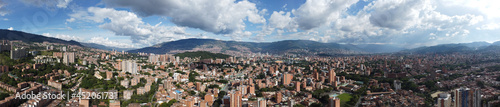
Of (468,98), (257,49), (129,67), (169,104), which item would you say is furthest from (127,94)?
(257,49)

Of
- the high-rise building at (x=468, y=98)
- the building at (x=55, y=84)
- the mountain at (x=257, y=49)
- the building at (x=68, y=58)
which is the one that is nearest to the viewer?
the high-rise building at (x=468, y=98)

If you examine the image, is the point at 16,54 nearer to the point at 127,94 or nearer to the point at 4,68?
the point at 4,68

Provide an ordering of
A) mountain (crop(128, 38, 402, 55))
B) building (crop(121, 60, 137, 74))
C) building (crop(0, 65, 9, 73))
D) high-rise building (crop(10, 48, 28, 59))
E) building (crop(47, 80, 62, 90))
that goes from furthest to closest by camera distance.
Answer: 1. mountain (crop(128, 38, 402, 55))
2. building (crop(121, 60, 137, 74))
3. high-rise building (crop(10, 48, 28, 59))
4. building (crop(0, 65, 9, 73))
5. building (crop(47, 80, 62, 90))

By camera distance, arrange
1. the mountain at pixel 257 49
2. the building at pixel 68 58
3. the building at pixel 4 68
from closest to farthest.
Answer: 1. the building at pixel 4 68
2. the building at pixel 68 58
3. the mountain at pixel 257 49

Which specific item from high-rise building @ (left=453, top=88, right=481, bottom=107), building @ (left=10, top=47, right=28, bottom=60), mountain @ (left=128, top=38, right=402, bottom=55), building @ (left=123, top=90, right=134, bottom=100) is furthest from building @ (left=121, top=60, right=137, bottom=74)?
mountain @ (left=128, top=38, right=402, bottom=55)

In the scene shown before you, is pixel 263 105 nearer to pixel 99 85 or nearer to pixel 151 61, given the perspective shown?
pixel 99 85

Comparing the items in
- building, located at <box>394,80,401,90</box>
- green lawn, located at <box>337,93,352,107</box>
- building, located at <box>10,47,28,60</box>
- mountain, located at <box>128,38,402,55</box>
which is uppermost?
mountain, located at <box>128,38,402,55</box>

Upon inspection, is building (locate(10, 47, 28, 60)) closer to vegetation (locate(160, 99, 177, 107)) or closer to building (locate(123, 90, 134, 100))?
building (locate(123, 90, 134, 100))

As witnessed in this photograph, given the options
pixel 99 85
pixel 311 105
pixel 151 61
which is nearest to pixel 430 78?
pixel 311 105

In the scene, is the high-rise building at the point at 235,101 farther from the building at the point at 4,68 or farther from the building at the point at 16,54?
the building at the point at 16,54

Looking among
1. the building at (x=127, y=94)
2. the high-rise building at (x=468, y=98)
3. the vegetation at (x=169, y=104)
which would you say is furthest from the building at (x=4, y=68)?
the high-rise building at (x=468, y=98)

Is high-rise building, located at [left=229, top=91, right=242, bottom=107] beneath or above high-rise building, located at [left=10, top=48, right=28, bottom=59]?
beneath
